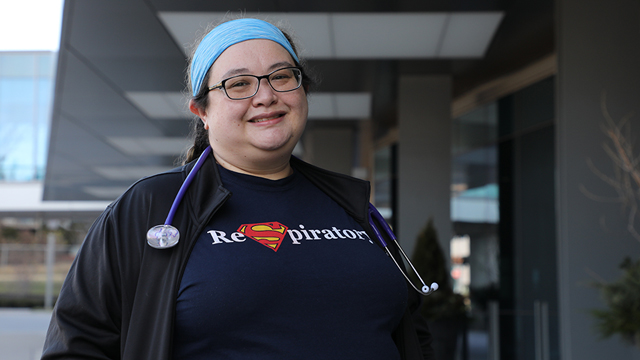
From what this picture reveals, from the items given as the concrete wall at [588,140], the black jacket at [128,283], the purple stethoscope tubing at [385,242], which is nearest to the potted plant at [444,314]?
the concrete wall at [588,140]

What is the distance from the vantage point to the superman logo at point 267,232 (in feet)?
4.42

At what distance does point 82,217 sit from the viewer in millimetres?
28391

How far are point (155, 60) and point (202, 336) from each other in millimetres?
6981

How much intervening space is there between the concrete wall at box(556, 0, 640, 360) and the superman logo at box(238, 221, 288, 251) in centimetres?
443

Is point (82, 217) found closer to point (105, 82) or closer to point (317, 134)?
point (317, 134)

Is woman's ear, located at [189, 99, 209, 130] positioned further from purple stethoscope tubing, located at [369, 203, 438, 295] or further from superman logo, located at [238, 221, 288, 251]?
purple stethoscope tubing, located at [369, 203, 438, 295]

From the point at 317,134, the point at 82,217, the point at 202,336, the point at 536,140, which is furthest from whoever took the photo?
the point at 82,217

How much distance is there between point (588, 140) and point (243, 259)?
4.78 meters

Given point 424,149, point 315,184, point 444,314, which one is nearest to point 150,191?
point 315,184

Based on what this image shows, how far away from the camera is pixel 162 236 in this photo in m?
1.25

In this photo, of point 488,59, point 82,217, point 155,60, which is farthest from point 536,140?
point 82,217

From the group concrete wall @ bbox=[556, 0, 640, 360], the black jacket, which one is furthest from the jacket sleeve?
concrete wall @ bbox=[556, 0, 640, 360]

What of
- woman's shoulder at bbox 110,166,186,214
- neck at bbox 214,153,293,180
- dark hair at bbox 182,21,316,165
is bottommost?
woman's shoulder at bbox 110,166,186,214

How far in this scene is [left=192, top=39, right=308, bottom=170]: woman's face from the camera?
1412 millimetres
